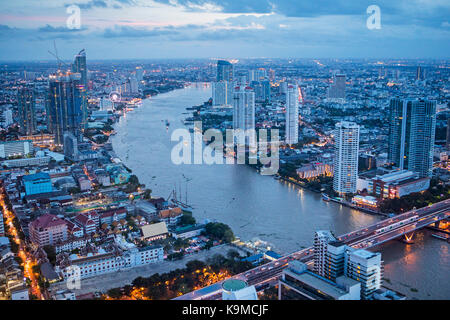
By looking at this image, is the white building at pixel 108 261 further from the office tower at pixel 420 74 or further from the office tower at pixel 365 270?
the office tower at pixel 420 74

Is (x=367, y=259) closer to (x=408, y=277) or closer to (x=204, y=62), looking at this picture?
(x=408, y=277)

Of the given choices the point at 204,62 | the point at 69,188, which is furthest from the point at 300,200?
the point at 204,62

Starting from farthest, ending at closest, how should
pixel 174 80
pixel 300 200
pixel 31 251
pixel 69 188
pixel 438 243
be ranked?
pixel 174 80 → pixel 69 188 → pixel 300 200 → pixel 438 243 → pixel 31 251

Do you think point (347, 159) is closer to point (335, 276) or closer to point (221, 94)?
point (335, 276)

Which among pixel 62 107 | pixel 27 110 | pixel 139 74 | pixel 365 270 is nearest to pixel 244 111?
pixel 62 107
